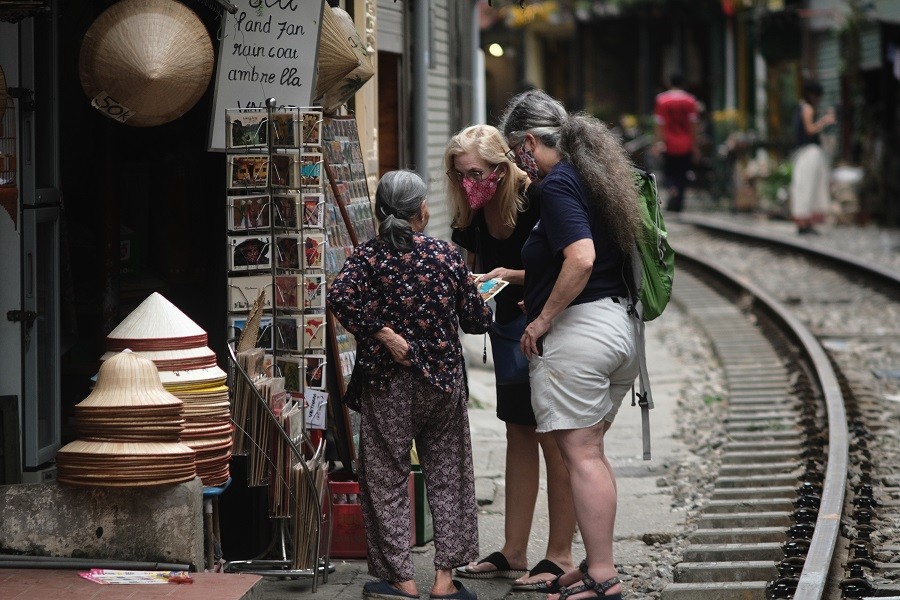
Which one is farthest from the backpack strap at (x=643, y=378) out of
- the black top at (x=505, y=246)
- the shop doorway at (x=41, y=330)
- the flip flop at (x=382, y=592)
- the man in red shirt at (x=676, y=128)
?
the man in red shirt at (x=676, y=128)

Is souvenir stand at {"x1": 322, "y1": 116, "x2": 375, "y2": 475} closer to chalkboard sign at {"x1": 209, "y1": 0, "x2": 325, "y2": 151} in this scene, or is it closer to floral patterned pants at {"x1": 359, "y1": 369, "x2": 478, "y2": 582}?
chalkboard sign at {"x1": 209, "y1": 0, "x2": 325, "y2": 151}

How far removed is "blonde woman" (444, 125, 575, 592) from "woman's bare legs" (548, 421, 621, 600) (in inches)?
16.4

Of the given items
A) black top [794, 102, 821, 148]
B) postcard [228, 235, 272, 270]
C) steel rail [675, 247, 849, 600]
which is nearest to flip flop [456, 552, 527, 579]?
steel rail [675, 247, 849, 600]

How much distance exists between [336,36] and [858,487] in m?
3.45

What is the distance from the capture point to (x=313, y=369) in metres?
5.84

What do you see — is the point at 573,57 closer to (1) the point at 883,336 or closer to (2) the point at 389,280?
(1) the point at 883,336

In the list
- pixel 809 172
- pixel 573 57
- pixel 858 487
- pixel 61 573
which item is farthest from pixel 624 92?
pixel 61 573

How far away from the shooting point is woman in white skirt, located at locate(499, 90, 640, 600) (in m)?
5.22

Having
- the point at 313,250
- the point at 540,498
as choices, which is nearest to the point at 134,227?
the point at 313,250

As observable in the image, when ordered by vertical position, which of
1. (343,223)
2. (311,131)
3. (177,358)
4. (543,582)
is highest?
(311,131)

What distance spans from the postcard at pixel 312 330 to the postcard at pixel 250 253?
0.27m

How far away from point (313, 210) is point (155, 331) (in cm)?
86

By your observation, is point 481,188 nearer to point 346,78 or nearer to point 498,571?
point 346,78

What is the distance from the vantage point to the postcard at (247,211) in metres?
5.77
